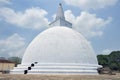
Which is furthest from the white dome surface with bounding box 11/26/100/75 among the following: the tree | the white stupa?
the tree

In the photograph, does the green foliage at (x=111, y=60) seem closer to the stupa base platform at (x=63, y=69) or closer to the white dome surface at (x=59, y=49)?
the white dome surface at (x=59, y=49)

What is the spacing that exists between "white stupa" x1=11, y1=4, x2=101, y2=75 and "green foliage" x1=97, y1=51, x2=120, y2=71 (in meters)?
29.0

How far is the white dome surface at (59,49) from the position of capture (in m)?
36.7

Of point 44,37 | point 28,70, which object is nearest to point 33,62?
point 28,70

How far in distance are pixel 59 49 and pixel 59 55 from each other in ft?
3.45

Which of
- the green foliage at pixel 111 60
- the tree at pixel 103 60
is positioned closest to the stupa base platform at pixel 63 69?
the green foliage at pixel 111 60

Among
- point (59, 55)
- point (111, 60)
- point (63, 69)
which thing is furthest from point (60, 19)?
point (111, 60)

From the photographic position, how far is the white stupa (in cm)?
3581

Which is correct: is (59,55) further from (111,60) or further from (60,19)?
(111,60)

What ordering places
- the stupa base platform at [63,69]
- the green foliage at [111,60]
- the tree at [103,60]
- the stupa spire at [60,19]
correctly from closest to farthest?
the stupa base platform at [63,69] → the stupa spire at [60,19] → the green foliage at [111,60] → the tree at [103,60]

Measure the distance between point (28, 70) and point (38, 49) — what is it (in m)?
3.82

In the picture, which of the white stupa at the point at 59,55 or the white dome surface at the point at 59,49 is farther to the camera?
the white dome surface at the point at 59,49

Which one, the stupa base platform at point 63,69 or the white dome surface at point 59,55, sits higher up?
the white dome surface at point 59,55

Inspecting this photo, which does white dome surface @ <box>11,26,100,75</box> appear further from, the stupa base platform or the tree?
the tree
